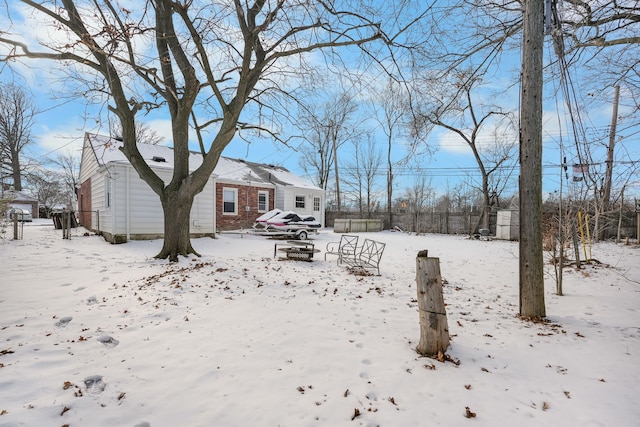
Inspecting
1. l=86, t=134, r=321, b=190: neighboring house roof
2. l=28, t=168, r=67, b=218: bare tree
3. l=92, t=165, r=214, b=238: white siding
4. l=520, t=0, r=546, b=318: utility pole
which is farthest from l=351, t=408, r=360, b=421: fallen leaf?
l=28, t=168, r=67, b=218: bare tree

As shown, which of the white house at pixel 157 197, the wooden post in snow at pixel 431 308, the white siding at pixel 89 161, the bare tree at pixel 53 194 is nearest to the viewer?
the wooden post in snow at pixel 431 308

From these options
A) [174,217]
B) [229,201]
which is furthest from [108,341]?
[229,201]

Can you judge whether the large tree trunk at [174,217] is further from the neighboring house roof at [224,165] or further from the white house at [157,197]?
the neighboring house roof at [224,165]

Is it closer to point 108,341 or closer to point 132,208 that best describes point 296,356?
point 108,341

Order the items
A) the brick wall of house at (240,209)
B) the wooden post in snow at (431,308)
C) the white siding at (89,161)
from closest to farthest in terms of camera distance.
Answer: the wooden post in snow at (431,308) → the white siding at (89,161) → the brick wall of house at (240,209)

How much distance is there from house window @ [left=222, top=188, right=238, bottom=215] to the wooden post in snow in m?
16.0

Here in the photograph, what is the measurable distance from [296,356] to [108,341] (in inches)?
82.0

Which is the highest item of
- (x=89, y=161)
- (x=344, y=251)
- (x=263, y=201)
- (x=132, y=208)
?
(x=89, y=161)

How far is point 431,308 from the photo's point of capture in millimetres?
3025

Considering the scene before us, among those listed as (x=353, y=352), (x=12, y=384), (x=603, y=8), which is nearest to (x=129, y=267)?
(x=12, y=384)

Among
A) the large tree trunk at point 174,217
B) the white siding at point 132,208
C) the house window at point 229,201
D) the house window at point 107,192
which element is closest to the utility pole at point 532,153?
the large tree trunk at point 174,217

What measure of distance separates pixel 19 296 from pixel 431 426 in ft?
19.8

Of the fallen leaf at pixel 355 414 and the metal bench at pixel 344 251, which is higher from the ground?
the metal bench at pixel 344 251

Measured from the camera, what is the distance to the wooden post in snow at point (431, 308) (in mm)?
3023
